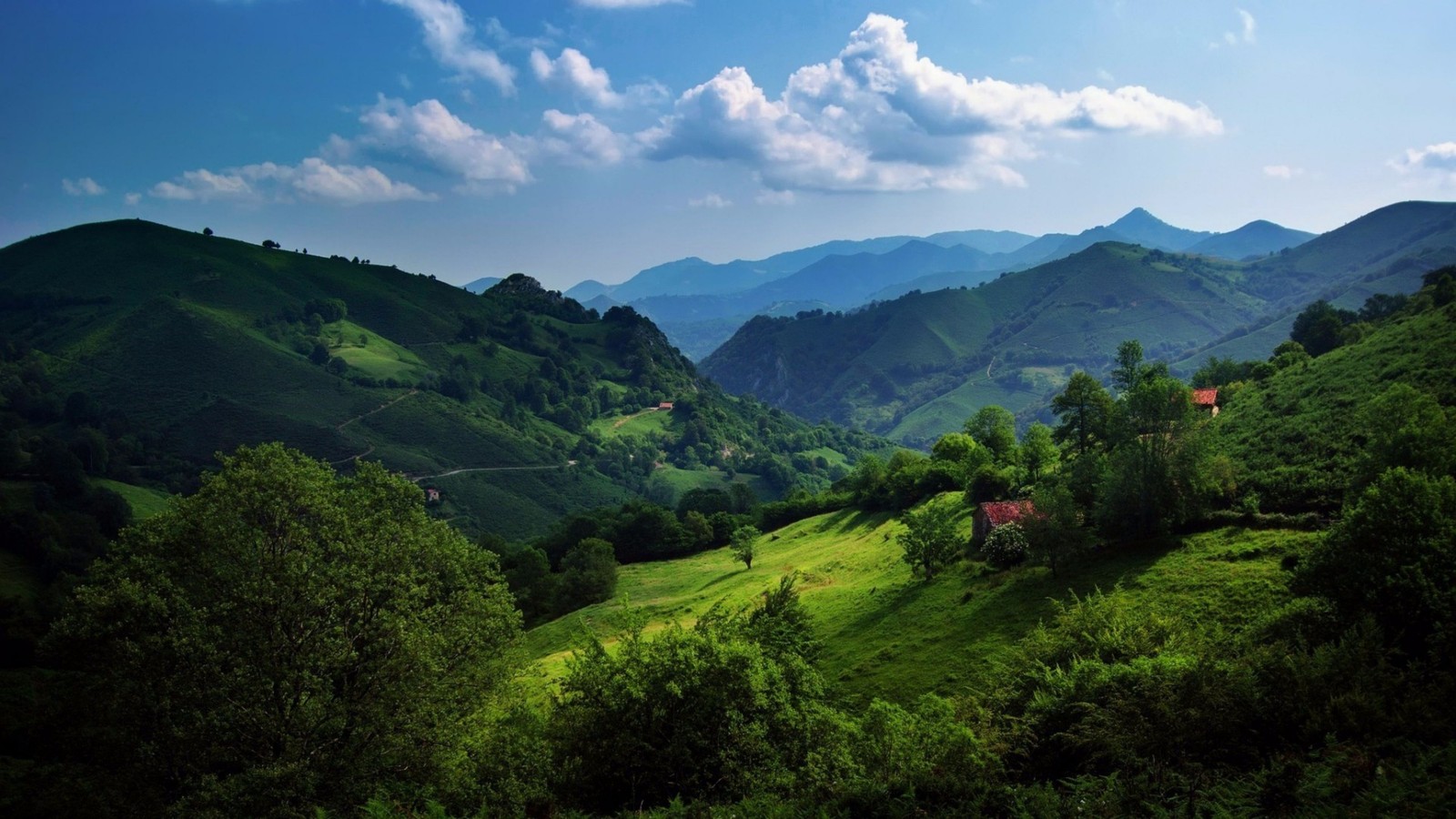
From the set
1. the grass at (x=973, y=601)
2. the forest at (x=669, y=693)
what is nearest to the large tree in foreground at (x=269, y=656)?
the forest at (x=669, y=693)

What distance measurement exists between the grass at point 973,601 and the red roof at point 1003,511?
447 centimetres

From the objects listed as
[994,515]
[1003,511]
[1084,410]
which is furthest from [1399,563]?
[1084,410]

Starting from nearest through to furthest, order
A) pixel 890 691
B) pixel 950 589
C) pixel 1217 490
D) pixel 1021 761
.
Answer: pixel 1021 761
pixel 890 691
pixel 1217 490
pixel 950 589

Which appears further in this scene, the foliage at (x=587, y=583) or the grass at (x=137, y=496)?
the grass at (x=137, y=496)

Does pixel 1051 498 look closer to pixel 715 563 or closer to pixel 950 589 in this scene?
pixel 950 589

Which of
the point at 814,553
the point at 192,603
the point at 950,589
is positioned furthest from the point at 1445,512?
the point at 814,553

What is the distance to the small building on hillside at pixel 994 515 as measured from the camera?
57.2 m

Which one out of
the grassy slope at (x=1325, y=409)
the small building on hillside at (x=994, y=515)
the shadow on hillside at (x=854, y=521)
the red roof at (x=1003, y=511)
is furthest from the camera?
the shadow on hillside at (x=854, y=521)

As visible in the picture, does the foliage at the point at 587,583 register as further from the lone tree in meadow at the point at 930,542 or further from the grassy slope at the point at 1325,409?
the grassy slope at the point at 1325,409

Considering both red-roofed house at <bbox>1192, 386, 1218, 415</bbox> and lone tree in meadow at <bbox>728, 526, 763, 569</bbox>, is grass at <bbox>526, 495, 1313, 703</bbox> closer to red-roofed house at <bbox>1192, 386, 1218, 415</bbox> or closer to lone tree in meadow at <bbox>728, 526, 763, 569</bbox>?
lone tree in meadow at <bbox>728, 526, 763, 569</bbox>

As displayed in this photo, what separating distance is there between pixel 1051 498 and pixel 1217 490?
952cm

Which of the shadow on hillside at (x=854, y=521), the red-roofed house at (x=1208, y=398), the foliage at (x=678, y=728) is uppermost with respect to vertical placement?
the red-roofed house at (x=1208, y=398)

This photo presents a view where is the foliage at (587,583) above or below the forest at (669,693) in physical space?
below

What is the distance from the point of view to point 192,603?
25.6 m
